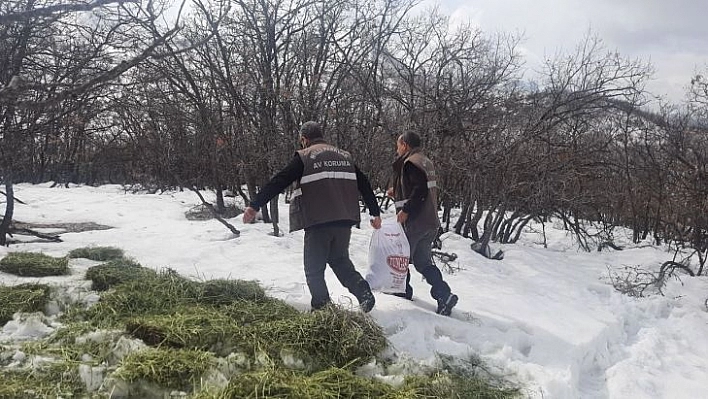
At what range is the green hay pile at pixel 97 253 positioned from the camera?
21.1 ft

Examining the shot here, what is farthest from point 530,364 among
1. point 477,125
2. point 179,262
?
point 477,125

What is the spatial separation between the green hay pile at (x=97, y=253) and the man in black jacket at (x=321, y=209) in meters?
2.76

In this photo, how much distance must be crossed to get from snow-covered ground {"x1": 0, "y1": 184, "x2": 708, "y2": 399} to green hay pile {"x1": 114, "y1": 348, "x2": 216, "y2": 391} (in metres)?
1.15

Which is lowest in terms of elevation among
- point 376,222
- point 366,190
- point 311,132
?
point 376,222

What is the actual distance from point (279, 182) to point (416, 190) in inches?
53.5

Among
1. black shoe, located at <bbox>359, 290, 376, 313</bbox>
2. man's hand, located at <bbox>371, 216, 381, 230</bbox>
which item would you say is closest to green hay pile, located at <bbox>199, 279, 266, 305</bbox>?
black shoe, located at <bbox>359, 290, 376, 313</bbox>

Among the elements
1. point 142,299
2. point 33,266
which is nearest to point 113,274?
point 142,299

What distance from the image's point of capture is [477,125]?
368 inches

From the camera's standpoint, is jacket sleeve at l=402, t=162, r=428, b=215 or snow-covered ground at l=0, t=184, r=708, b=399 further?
jacket sleeve at l=402, t=162, r=428, b=215

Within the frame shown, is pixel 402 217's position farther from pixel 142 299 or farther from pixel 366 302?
pixel 142 299

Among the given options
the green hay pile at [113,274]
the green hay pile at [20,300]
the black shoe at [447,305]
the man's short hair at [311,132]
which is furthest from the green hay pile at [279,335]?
the man's short hair at [311,132]

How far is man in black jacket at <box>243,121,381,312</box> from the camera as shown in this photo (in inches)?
177

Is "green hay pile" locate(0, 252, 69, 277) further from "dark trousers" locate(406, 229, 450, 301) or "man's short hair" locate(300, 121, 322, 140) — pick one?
"dark trousers" locate(406, 229, 450, 301)

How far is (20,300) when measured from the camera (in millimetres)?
4250
